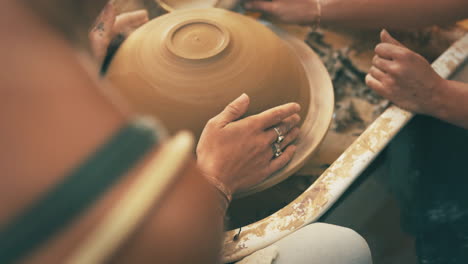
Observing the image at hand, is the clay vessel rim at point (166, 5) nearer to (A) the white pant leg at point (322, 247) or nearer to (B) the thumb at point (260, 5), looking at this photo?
(B) the thumb at point (260, 5)

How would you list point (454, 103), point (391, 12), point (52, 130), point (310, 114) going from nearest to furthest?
point (52, 130), point (454, 103), point (310, 114), point (391, 12)

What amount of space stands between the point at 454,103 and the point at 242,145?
59 centimetres

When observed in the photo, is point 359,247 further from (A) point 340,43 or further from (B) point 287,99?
(A) point 340,43

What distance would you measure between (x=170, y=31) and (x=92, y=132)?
0.69 metres

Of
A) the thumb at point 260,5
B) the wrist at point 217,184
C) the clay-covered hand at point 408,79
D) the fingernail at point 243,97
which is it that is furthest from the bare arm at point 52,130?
the thumb at point 260,5

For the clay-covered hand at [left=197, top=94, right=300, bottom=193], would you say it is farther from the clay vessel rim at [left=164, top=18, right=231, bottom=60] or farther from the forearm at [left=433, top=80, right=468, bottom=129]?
the forearm at [left=433, top=80, right=468, bottom=129]

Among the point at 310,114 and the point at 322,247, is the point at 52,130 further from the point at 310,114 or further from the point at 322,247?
the point at 310,114

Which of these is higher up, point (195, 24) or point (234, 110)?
point (195, 24)

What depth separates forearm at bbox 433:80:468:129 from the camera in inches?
38.8

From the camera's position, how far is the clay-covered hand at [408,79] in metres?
1.01

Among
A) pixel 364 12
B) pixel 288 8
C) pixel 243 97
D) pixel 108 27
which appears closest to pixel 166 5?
pixel 108 27

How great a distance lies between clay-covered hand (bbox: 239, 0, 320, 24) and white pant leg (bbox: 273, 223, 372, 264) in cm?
76

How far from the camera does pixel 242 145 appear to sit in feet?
2.81

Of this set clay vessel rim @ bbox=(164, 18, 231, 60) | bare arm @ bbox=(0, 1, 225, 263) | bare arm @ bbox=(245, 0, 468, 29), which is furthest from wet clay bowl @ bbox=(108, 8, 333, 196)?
bare arm @ bbox=(0, 1, 225, 263)
